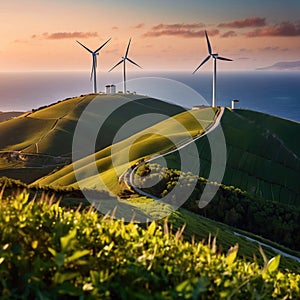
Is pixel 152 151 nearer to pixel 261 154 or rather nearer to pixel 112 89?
pixel 261 154

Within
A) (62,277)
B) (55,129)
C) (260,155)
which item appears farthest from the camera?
(55,129)

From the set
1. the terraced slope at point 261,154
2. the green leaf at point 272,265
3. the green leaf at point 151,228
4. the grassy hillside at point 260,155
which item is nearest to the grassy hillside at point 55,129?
the grassy hillside at point 260,155

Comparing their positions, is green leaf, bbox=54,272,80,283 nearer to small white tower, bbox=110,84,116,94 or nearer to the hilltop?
the hilltop

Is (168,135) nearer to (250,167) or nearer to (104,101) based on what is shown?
(250,167)

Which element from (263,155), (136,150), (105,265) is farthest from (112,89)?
(105,265)

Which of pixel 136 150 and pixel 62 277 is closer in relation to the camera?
pixel 62 277

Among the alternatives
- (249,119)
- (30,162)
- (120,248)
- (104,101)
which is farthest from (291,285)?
(104,101)

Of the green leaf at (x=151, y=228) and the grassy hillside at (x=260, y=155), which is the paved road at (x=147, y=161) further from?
the green leaf at (x=151, y=228)

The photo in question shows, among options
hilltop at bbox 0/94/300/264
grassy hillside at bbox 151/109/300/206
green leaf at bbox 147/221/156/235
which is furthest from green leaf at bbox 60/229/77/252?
grassy hillside at bbox 151/109/300/206
